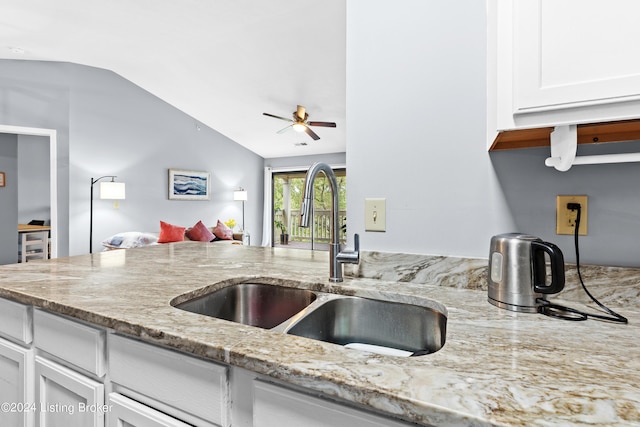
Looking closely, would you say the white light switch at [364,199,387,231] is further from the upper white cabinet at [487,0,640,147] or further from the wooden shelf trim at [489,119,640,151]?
the upper white cabinet at [487,0,640,147]

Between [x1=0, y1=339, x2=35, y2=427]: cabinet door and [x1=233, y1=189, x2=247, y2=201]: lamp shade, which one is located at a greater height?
[x1=233, y1=189, x2=247, y2=201]: lamp shade

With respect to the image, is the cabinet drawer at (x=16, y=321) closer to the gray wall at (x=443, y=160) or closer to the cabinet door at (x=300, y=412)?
the cabinet door at (x=300, y=412)

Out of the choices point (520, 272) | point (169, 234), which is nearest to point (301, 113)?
point (169, 234)

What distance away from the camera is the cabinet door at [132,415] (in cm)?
79

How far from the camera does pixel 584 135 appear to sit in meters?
0.93

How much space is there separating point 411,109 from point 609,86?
584 mm

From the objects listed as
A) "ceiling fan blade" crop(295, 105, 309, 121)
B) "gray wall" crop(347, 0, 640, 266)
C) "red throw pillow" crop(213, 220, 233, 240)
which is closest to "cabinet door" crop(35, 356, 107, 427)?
"gray wall" crop(347, 0, 640, 266)

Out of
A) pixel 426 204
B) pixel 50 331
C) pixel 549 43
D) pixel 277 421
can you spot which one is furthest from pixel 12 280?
→ pixel 549 43

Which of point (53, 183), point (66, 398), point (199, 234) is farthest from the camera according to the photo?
point (199, 234)

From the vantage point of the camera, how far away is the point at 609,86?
680mm

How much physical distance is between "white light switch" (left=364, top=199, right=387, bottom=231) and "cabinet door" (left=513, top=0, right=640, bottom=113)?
22.6 inches

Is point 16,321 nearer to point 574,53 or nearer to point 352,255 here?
point 352,255

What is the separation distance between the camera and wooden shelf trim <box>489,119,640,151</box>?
2.73 ft

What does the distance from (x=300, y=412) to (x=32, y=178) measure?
8.05 m
